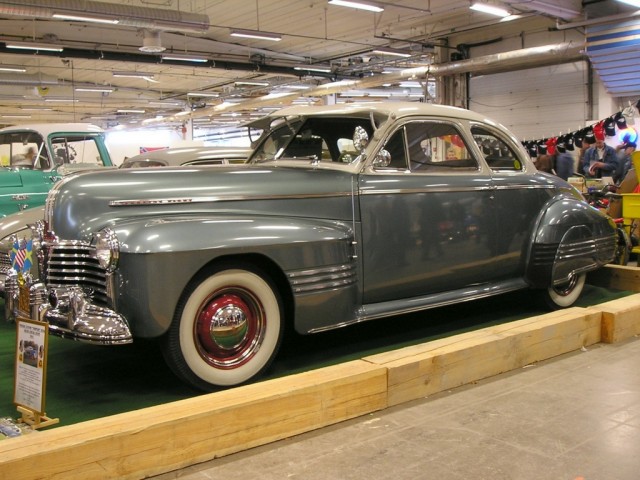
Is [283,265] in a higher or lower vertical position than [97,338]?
higher

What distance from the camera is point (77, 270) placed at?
358 cm

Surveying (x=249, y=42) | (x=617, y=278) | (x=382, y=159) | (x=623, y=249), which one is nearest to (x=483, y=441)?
(x=382, y=159)

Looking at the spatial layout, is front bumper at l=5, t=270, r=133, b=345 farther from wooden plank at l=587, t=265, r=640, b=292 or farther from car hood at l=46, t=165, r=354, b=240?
wooden plank at l=587, t=265, r=640, b=292

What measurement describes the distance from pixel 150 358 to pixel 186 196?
1241 mm

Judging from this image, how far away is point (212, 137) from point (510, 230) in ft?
108

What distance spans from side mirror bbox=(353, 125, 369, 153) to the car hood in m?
0.33

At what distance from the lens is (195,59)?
1642cm

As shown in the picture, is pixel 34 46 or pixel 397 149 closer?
pixel 397 149

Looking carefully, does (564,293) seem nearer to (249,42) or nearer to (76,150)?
(76,150)

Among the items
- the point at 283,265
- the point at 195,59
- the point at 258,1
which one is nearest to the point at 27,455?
the point at 283,265

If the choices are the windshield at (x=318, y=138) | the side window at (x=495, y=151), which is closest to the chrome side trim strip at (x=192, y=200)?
the windshield at (x=318, y=138)

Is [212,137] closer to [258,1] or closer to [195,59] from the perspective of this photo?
[195,59]

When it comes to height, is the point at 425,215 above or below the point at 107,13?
below

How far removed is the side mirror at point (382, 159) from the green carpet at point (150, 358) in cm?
125
